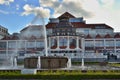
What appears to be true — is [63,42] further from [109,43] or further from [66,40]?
[109,43]

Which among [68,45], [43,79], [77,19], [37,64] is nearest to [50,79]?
[43,79]

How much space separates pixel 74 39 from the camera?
7169 centimetres

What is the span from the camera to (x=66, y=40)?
7081 centimetres

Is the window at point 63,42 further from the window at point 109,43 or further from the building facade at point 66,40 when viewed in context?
the window at point 109,43

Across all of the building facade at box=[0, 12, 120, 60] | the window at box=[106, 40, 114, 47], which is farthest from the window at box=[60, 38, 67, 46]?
the window at box=[106, 40, 114, 47]

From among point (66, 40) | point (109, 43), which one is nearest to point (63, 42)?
point (66, 40)

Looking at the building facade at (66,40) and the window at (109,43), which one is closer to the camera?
the building facade at (66,40)

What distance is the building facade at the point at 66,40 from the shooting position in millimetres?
70375

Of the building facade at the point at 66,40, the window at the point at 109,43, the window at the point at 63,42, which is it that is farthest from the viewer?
the window at the point at 109,43

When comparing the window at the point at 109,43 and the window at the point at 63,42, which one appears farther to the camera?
the window at the point at 109,43

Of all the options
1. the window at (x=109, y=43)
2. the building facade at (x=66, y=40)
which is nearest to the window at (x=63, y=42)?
the building facade at (x=66, y=40)

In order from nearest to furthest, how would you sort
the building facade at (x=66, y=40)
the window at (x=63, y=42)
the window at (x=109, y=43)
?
the building facade at (x=66, y=40) < the window at (x=63, y=42) < the window at (x=109, y=43)

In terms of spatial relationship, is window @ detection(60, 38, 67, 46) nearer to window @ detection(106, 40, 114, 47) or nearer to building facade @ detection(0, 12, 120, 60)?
building facade @ detection(0, 12, 120, 60)

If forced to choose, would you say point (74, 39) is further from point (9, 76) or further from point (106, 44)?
point (9, 76)
